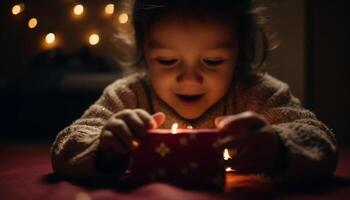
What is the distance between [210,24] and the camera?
1.22 meters

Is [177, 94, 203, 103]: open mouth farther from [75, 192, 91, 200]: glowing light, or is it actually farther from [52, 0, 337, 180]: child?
[75, 192, 91, 200]: glowing light

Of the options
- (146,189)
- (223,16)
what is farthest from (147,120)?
(223,16)

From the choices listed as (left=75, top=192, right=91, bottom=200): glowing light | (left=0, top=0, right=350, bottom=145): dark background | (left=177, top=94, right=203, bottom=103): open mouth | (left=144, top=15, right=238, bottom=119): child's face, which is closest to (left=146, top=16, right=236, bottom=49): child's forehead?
(left=144, top=15, right=238, bottom=119): child's face

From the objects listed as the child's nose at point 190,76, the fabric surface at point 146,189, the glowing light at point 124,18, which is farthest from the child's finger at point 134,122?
the glowing light at point 124,18

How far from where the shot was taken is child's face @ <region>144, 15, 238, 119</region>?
1.21 m

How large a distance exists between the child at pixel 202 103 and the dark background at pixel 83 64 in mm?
592

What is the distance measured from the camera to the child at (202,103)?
1.01 metres

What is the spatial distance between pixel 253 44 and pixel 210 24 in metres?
0.22

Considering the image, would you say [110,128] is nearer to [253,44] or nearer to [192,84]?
[192,84]

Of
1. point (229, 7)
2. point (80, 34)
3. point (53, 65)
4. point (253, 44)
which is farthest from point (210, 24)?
point (80, 34)

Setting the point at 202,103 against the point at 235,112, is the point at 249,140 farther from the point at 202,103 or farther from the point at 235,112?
the point at 235,112

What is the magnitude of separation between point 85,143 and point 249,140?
386mm

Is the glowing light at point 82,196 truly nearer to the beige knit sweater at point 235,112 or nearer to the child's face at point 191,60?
the beige knit sweater at point 235,112

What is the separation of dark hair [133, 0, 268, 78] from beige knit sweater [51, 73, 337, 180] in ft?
0.24
